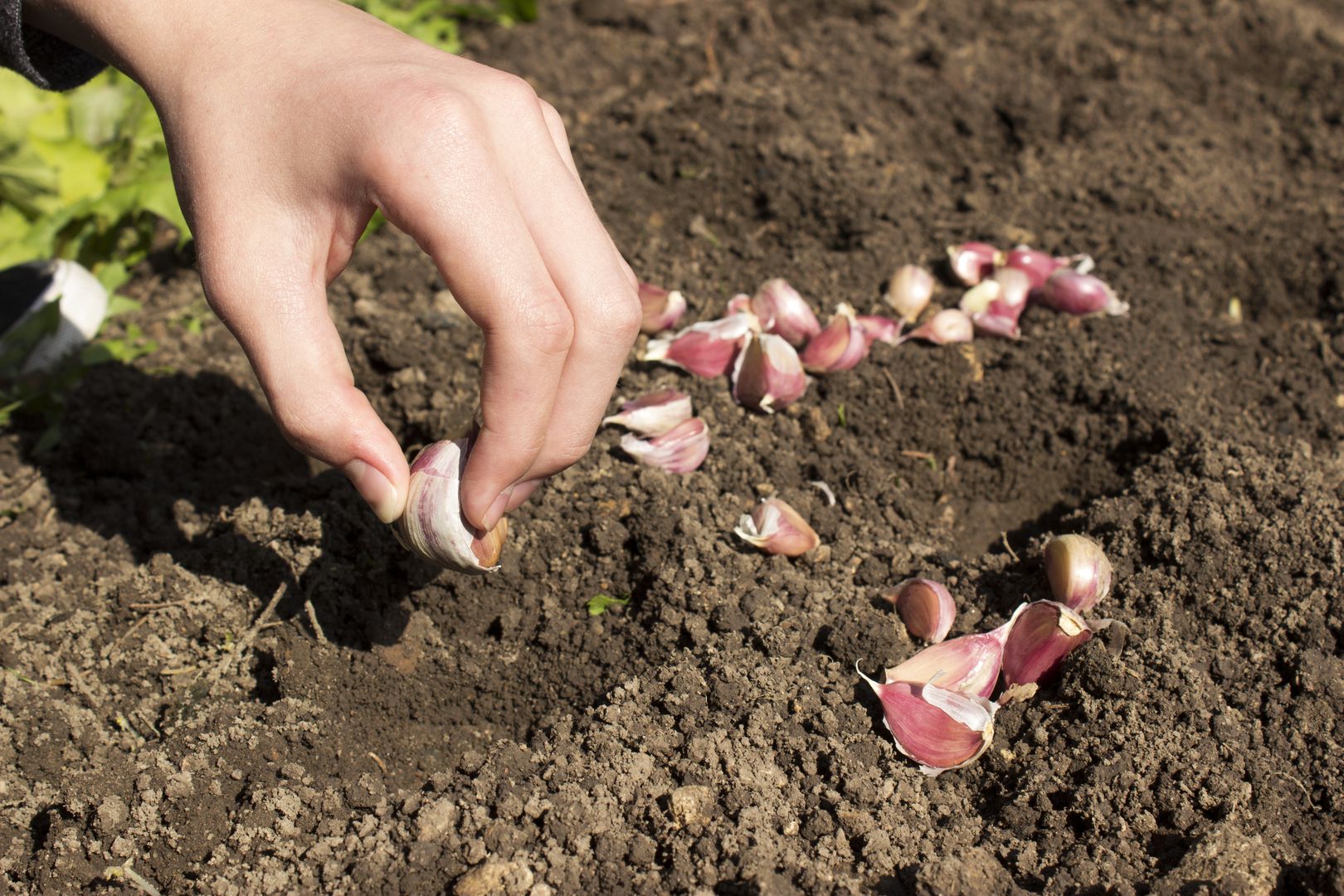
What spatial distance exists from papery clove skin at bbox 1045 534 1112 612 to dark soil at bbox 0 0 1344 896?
2.6 inches

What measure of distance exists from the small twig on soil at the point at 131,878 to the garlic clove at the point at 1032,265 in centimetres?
279

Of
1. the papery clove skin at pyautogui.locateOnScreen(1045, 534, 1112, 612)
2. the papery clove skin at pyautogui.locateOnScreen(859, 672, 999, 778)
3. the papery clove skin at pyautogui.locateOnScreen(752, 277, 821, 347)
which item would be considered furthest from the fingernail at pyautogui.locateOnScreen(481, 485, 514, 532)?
the papery clove skin at pyautogui.locateOnScreen(752, 277, 821, 347)

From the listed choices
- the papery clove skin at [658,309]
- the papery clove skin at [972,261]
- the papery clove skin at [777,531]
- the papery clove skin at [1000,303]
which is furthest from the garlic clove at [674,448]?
the papery clove skin at [972,261]

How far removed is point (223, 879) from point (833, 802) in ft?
3.59

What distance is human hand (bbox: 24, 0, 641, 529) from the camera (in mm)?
1662

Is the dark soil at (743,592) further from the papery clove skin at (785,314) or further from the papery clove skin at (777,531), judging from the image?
the papery clove skin at (785,314)

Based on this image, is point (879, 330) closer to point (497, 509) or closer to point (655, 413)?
point (655, 413)

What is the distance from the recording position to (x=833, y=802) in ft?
6.41

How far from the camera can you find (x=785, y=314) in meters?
3.06

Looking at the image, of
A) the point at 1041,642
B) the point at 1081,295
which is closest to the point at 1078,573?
the point at 1041,642

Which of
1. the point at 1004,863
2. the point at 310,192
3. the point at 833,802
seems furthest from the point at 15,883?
the point at 1004,863

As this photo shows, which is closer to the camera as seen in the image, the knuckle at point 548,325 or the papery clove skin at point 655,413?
the knuckle at point 548,325

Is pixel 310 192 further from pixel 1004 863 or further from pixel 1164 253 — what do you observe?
pixel 1164 253

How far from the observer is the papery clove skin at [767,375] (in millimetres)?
2828
